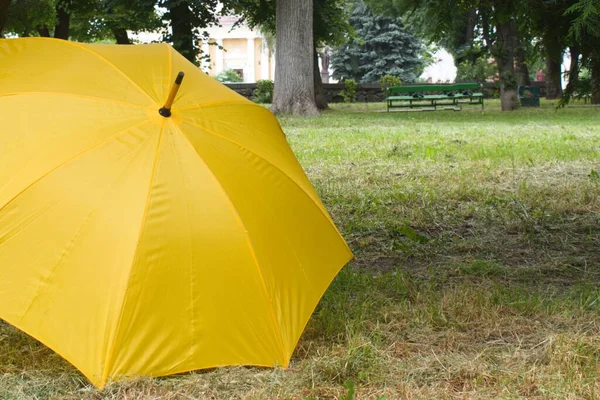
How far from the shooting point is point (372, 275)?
4.75 metres

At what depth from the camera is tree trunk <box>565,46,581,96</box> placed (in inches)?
177

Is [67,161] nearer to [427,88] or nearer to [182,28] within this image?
[182,28]

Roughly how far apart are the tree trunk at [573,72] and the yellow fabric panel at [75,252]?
2.54m

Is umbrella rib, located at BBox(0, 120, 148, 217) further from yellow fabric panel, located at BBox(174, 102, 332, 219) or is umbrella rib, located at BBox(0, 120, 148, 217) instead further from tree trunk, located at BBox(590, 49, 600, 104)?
tree trunk, located at BBox(590, 49, 600, 104)

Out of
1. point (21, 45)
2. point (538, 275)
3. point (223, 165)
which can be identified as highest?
point (21, 45)

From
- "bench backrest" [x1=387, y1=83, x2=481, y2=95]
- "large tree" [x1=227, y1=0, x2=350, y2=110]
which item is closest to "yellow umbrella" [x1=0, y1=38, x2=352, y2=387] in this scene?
"bench backrest" [x1=387, y1=83, x2=481, y2=95]

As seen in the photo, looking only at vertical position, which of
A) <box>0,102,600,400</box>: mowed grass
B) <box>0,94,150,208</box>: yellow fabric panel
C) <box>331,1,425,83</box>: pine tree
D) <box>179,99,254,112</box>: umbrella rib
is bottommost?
<box>0,102,600,400</box>: mowed grass

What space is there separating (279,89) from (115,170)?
50.2ft

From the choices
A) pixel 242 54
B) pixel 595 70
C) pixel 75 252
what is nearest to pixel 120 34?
pixel 595 70

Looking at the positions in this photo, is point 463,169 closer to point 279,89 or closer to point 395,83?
point 279,89

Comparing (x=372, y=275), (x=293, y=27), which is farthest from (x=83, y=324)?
(x=293, y=27)

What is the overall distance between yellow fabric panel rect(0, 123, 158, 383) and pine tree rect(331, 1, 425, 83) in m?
40.3

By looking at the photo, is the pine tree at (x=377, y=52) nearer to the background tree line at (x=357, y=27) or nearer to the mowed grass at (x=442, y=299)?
the background tree line at (x=357, y=27)

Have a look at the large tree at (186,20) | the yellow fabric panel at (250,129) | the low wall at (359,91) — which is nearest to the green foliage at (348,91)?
the low wall at (359,91)
